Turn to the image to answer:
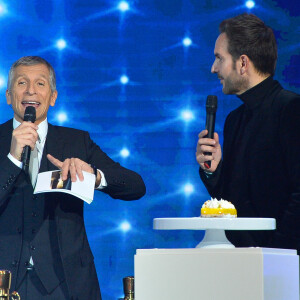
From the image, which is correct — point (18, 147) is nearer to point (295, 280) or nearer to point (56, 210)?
point (56, 210)

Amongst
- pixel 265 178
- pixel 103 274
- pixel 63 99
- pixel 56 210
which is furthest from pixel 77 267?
pixel 63 99

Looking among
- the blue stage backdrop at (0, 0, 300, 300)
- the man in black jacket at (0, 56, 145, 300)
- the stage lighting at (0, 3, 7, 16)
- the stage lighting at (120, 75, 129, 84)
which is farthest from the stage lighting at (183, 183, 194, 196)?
the stage lighting at (0, 3, 7, 16)

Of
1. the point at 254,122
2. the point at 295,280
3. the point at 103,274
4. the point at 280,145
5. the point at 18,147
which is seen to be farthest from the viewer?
the point at 103,274

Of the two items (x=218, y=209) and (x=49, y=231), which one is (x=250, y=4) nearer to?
(x=218, y=209)

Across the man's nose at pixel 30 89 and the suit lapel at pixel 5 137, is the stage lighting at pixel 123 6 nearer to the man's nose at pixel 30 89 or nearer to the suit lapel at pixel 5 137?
the man's nose at pixel 30 89

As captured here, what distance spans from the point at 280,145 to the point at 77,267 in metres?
0.89

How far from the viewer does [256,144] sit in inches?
106

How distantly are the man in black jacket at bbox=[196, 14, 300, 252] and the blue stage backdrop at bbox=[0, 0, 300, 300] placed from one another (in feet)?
1.93

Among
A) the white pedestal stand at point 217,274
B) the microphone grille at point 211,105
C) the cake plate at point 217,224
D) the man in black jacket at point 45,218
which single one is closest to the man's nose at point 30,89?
the man in black jacket at point 45,218

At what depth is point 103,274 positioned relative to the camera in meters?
3.52

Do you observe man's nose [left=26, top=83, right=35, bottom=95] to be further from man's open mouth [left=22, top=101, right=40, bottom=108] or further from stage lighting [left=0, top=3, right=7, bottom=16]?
stage lighting [left=0, top=3, right=7, bottom=16]

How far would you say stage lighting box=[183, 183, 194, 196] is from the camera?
356 cm

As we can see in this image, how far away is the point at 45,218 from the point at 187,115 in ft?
4.01

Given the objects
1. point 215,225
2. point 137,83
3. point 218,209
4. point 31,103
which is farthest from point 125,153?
point 215,225
